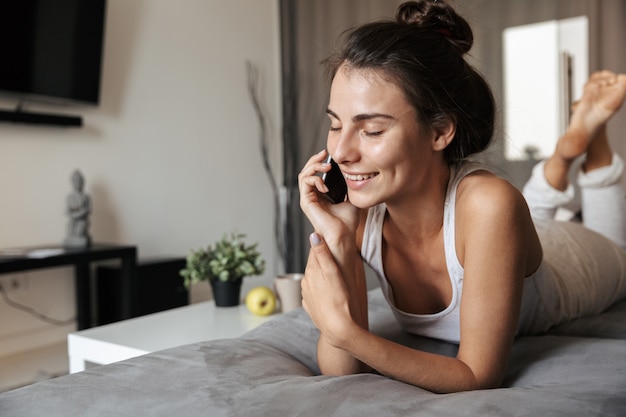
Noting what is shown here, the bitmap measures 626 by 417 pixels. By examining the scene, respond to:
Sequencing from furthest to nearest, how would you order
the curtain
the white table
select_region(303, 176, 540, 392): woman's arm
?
the curtain → the white table → select_region(303, 176, 540, 392): woman's arm

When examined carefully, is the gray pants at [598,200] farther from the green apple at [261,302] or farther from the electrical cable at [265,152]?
the electrical cable at [265,152]

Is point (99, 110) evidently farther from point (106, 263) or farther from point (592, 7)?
point (592, 7)

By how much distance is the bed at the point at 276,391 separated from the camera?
2.19 ft

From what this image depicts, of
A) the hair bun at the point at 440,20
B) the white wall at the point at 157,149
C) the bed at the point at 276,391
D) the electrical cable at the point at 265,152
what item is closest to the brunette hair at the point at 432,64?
the hair bun at the point at 440,20

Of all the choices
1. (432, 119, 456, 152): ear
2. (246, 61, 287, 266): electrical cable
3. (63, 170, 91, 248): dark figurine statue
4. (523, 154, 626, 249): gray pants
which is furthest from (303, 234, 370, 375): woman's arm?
(246, 61, 287, 266): electrical cable

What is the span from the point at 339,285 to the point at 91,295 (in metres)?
2.73

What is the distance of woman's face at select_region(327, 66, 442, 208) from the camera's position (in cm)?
100

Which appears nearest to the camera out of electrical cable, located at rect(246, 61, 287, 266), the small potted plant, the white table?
the white table

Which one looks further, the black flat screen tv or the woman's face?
the black flat screen tv

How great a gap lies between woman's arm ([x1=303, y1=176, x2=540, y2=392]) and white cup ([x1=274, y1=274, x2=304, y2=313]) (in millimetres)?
911

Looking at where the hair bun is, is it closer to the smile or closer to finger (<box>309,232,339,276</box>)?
the smile

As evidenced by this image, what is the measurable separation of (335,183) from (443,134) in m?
0.23

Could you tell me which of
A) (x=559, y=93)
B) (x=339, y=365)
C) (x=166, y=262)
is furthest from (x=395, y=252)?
(x=559, y=93)

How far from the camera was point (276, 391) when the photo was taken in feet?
2.38
